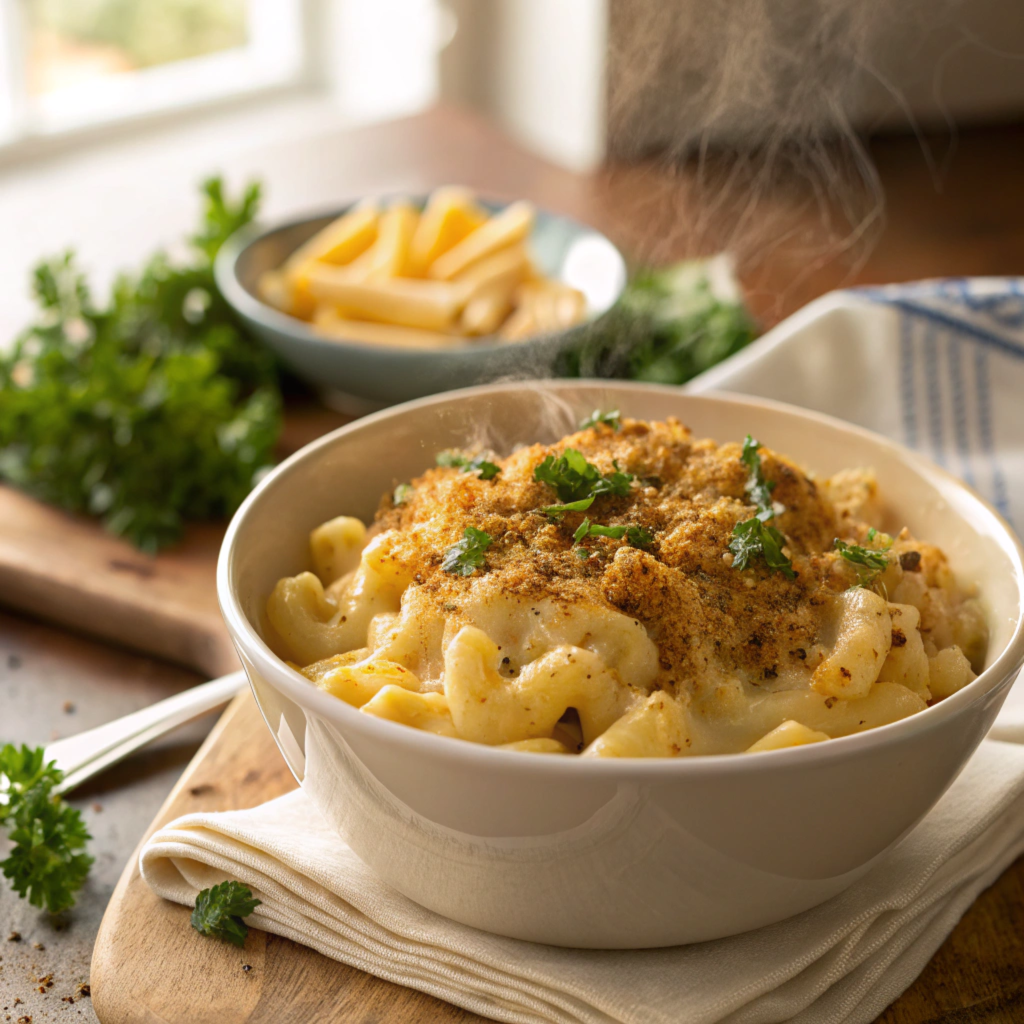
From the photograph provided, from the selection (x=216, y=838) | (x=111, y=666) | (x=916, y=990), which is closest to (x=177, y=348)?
(x=111, y=666)

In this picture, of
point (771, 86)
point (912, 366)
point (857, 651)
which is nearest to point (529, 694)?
point (857, 651)

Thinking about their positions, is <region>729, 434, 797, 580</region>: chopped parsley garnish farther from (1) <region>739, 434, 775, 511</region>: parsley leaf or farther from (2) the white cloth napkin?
(2) the white cloth napkin

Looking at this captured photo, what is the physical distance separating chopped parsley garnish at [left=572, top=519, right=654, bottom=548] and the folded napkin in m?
0.43

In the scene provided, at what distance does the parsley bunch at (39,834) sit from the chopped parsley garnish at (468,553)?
1.86 ft

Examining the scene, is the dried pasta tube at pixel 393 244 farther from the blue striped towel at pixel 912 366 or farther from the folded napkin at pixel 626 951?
the folded napkin at pixel 626 951

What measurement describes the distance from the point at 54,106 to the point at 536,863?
5370 millimetres

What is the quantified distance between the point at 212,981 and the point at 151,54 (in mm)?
5960

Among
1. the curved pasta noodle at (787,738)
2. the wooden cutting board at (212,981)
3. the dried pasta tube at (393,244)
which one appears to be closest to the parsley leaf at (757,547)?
the curved pasta noodle at (787,738)

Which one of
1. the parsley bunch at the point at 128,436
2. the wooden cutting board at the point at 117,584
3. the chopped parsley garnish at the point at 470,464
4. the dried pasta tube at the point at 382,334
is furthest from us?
the dried pasta tube at the point at 382,334

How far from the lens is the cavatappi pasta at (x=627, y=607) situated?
1.26 meters

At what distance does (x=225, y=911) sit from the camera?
1.38 metres

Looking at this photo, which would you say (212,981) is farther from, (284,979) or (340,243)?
(340,243)

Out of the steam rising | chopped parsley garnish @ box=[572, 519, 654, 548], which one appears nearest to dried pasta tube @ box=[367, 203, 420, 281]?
the steam rising

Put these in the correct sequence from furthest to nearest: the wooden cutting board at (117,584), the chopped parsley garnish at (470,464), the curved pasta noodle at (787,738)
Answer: the wooden cutting board at (117,584) < the chopped parsley garnish at (470,464) < the curved pasta noodle at (787,738)
